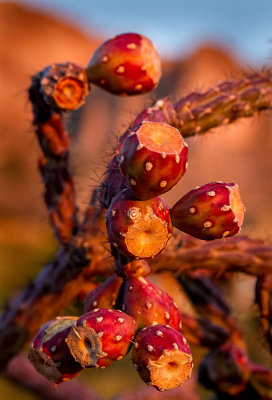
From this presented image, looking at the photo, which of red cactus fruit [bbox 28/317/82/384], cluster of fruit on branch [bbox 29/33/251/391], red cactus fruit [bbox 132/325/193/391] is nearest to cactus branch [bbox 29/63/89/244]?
cluster of fruit on branch [bbox 29/33/251/391]

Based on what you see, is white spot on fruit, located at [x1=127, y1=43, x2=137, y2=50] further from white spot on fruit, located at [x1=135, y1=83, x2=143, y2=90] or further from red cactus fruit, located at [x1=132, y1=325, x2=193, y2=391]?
red cactus fruit, located at [x1=132, y1=325, x2=193, y2=391]

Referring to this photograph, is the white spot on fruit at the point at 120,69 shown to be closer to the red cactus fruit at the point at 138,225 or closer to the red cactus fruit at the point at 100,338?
the red cactus fruit at the point at 138,225

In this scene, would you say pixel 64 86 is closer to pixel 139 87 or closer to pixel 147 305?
pixel 139 87

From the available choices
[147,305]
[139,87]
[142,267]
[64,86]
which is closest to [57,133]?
[64,86]

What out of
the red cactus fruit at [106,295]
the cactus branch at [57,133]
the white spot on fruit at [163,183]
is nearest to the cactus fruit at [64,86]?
the cactus branch at [57,133]

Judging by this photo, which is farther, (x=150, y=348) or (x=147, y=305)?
(x=147, y=305)

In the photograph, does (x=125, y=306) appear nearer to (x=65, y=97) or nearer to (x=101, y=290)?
(x=101, y=290)

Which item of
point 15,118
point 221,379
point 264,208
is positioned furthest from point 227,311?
point 15,118
